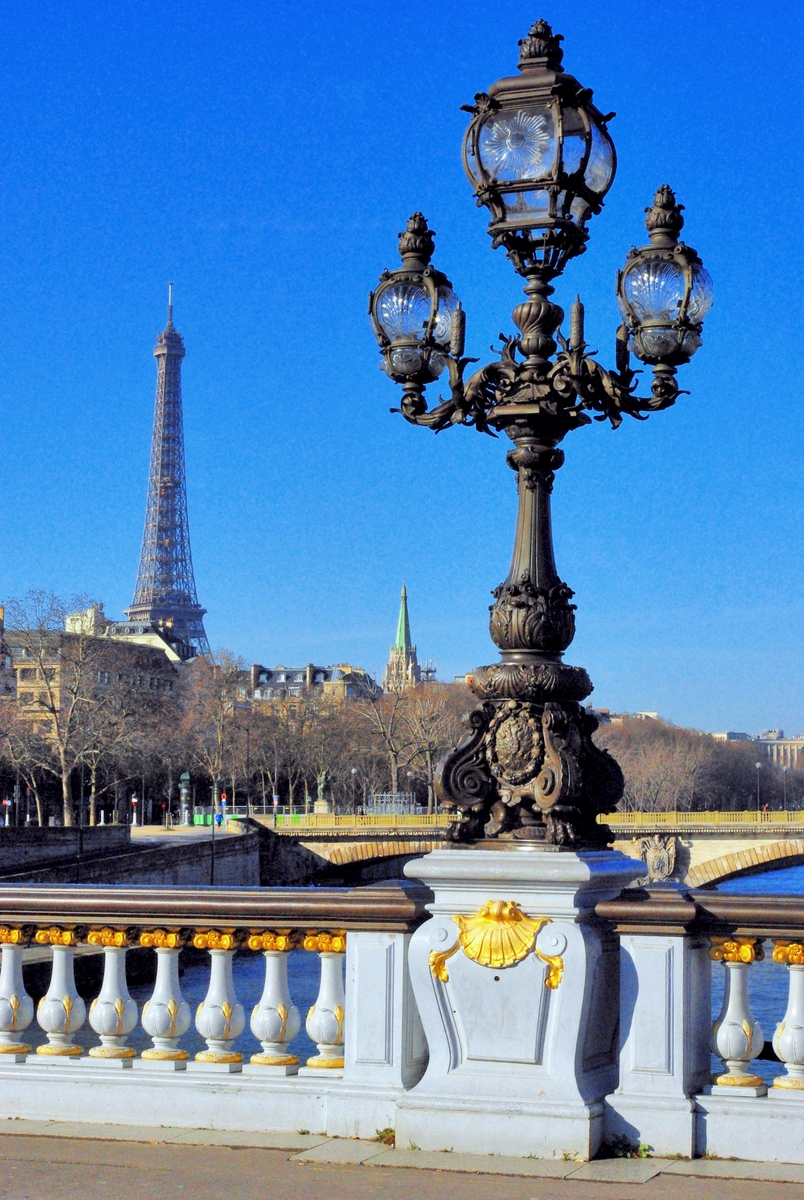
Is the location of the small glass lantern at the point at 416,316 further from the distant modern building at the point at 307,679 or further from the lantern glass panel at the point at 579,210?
the distant modern building at the point at 307,679

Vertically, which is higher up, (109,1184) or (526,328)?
(526,328)

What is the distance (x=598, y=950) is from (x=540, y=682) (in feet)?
3.66

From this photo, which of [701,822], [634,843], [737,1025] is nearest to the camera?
[737,1025]

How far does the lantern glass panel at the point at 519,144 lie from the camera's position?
7.08m

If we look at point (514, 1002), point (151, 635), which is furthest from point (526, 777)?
point (151, 635)

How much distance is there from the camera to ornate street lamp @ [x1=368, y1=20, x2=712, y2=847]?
6.62 m

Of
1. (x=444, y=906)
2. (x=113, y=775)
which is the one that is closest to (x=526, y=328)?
(x=444, y=906)

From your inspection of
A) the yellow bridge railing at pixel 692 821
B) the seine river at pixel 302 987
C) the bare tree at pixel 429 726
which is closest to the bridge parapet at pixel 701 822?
the yellow bridge railing at pixel 692 821

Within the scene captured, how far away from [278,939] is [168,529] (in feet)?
519

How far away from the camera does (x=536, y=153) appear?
710cm

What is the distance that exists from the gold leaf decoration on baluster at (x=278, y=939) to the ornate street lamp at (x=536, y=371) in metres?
0.89

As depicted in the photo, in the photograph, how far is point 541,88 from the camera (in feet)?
23.1

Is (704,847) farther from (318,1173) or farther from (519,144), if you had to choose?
(318,1173)

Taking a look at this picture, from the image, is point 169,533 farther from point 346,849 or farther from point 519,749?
point 519,749
